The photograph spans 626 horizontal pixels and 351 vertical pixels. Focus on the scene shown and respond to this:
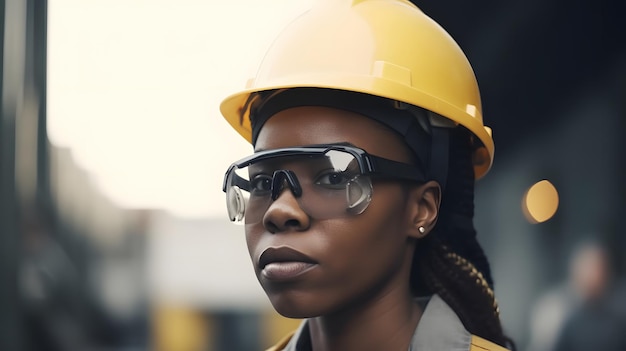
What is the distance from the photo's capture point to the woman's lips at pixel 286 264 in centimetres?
213

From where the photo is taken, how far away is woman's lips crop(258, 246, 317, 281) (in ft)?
6.98

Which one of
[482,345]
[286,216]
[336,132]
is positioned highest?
[336,132]

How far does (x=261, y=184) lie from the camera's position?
7.55 feet

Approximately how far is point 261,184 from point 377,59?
42cm

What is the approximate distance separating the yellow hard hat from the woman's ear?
19cm

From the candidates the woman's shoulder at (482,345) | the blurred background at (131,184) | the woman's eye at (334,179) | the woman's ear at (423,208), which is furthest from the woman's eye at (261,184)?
the blurred background at (131,184)

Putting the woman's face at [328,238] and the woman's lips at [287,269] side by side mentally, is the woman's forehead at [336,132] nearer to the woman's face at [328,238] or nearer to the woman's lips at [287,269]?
the woman's face at [328,238]

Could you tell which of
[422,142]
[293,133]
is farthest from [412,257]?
[293,133]

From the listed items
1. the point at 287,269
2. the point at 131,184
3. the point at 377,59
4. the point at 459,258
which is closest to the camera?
the point at 287,269

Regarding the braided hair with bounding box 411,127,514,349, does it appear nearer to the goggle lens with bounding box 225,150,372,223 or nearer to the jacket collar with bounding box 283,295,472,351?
the jacket collar with bounding box 283,295,472,351

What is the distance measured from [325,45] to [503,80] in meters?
6.59

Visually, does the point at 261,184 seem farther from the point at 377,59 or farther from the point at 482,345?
the point at 482,345

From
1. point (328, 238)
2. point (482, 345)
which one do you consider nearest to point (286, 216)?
point (328, 238)

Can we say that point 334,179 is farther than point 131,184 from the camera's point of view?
No
